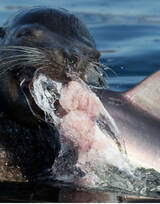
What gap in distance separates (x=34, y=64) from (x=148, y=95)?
1499 mm

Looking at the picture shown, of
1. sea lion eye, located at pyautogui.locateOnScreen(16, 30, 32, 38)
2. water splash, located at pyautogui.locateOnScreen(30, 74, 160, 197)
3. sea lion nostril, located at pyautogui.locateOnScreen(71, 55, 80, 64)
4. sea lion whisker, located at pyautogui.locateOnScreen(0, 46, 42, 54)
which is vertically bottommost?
water splash, located at pyautogui.locateOnScreen(30, 74, 160, 197)

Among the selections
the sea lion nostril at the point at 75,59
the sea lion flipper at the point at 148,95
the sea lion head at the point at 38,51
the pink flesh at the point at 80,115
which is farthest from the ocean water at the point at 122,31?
the sea lion nostril at the point at 75,59

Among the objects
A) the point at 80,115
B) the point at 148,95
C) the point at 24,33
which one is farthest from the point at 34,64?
the point at 148,95

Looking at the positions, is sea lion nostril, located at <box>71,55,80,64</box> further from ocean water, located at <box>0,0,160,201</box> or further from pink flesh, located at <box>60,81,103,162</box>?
ocean water, located at <box>0,0,160,201</box>

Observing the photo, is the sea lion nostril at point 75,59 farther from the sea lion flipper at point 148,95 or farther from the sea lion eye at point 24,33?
the sea lion flipper at point 148,95

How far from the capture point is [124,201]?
3.59m

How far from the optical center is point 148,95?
15.3 feet

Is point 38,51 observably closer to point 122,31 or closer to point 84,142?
point 84,142

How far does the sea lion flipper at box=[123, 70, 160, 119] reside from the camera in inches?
182

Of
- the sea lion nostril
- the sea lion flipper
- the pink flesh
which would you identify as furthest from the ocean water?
the sea lion nostril

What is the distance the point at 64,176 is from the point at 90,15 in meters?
6.22

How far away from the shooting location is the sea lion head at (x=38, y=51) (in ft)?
11.1

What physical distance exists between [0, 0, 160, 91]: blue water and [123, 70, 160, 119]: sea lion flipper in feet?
6.08

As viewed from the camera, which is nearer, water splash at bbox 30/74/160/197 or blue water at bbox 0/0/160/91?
water splash at bbox 30/74/160/197
